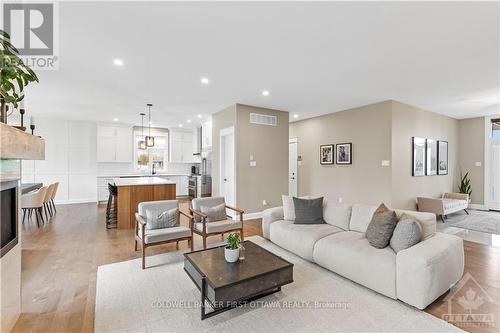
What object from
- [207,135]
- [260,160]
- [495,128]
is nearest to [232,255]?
[260,160]

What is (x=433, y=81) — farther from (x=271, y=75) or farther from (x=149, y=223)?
(x=149, y=223)

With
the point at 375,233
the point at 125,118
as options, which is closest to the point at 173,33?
the point at 375,233

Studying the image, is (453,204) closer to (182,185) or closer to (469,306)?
(469,306)

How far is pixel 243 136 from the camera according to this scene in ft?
18.7

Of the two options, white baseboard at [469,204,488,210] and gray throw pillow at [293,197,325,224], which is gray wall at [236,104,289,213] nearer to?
gray throw pillow at [293,197,325,224]

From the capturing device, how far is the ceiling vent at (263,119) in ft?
19.2

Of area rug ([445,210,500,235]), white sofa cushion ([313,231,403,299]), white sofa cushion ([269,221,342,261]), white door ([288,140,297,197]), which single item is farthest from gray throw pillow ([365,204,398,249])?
white door ([288,140,297,197])

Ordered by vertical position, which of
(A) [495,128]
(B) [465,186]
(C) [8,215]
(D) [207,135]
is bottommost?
(B) [465,186]

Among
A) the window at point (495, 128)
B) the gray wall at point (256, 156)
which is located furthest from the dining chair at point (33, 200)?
the window at point (495, 128)

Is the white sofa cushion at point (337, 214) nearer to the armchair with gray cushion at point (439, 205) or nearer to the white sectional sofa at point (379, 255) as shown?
the white sectional sofa at point (379, 255)

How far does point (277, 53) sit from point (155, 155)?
748 cm

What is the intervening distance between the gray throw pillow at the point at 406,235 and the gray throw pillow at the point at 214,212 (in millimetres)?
2381

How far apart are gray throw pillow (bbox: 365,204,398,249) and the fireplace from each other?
3365 millimetres

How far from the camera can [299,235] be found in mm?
3312
